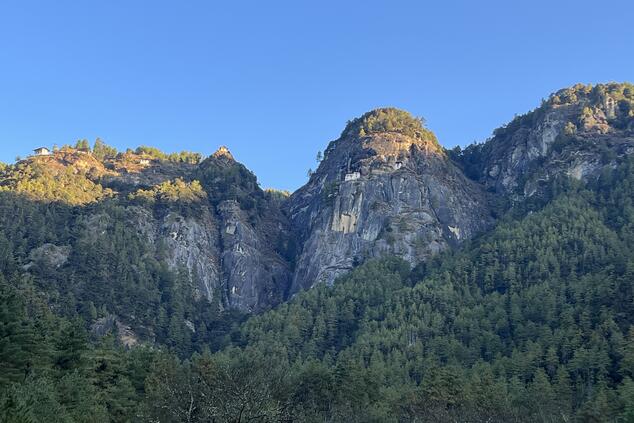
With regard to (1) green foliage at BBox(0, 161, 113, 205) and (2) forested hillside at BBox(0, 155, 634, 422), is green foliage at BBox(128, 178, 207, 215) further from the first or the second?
(2) forested hillside at BBox(0, 155, 634, 422)

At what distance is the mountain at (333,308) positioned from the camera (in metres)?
62.5

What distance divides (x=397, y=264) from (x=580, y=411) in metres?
103

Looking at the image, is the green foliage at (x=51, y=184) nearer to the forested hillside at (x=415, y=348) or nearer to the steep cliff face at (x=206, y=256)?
the steep cliff face at (x=206, y=256)

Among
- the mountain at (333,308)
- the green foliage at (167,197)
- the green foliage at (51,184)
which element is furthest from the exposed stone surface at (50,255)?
the green foliage at (167,197)

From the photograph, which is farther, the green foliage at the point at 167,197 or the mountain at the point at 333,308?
the green foliage at the point at 167,197

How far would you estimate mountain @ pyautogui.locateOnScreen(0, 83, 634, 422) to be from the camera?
62500 mm

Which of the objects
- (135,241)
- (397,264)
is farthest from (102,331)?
(397,264)

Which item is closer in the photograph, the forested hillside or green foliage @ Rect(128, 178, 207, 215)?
the forested hillside

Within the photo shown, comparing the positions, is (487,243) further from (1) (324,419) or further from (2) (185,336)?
(1) (324,419)

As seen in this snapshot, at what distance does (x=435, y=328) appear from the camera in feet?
409

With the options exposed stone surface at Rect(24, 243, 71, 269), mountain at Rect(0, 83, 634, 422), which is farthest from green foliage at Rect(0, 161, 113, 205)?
exposed stone surface at Rect(24, 243, 71, 269)

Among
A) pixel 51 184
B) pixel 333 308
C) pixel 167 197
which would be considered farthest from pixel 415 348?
pixel 51 184

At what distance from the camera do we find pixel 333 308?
14600 cm

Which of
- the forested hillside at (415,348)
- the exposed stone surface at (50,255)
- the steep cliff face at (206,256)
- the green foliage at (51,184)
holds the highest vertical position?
the green foliage at (51,184)
